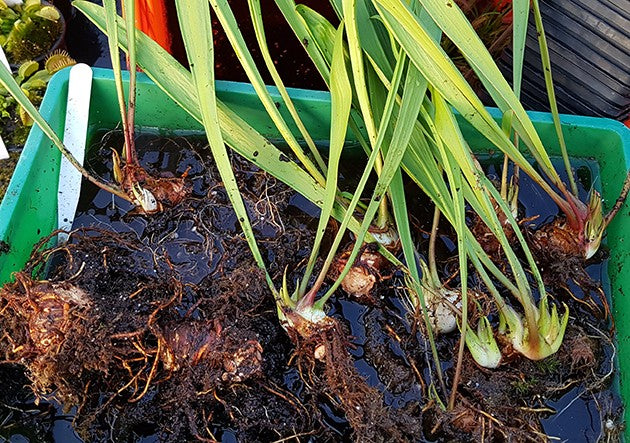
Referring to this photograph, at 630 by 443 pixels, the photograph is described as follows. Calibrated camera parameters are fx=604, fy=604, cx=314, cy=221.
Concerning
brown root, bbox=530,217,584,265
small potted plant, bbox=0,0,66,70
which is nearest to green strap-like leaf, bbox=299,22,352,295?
brown root, bbox=530,217,584,265

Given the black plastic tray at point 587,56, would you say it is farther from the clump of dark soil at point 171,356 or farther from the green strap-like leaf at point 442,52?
the clump of dark soil at point 171,356

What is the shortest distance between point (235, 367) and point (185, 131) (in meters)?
0.48

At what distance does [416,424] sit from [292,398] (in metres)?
0.18

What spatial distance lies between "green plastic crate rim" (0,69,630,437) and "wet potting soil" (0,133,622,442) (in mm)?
48

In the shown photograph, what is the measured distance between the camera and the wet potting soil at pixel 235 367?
844 mm

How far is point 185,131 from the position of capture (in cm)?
112

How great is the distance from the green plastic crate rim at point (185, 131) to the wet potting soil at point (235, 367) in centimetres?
5

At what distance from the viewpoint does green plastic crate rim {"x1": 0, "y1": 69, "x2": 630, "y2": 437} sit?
3.05 ft

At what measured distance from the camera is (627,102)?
116 centimetres

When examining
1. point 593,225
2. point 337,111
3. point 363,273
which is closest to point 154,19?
point 337,111

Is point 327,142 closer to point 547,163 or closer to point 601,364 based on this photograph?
point 547,163

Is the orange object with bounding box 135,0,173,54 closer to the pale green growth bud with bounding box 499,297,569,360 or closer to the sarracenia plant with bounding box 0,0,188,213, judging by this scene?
the sarracenia plant with bounding box 0,0,188,213

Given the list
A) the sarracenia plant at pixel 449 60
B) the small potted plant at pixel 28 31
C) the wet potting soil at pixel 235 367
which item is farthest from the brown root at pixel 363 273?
the small potted plant at pixel 28 31

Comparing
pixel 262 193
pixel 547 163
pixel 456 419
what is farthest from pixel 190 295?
pixel 547 163
